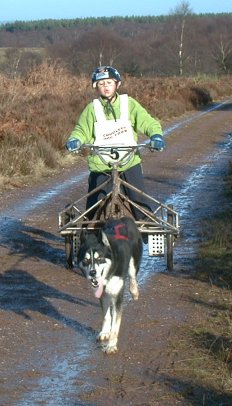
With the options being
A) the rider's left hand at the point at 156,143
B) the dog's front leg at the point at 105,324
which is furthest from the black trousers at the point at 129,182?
the dog's front leg at the point at 105,324

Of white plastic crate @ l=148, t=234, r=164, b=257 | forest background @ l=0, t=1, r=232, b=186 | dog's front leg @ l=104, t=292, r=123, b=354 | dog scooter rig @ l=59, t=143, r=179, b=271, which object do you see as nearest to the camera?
dog's front leg @ l=104, t=292, r=123, b=354

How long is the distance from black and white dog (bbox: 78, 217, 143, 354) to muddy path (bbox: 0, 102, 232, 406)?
180 mm

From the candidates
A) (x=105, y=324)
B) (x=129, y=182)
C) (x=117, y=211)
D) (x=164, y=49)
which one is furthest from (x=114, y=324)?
(x=164, y=49)

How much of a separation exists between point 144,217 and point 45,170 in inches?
328

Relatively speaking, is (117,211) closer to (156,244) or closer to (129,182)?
(129,182)

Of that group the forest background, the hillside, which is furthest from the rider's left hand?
the hillside

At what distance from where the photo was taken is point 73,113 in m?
22.5

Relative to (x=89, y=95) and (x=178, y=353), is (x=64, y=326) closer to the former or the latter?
(x=178, y=353)

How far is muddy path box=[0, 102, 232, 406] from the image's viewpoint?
17.0ft

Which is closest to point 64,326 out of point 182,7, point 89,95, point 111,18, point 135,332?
point 135,332

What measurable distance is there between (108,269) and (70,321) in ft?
3.71

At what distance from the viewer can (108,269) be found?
571 centimetres

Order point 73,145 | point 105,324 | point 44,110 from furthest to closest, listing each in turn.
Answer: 1. point 44,110
2. point 73,145
3. point 105,324

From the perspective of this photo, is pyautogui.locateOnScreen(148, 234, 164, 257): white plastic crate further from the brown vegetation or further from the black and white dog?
the brown vegetation
